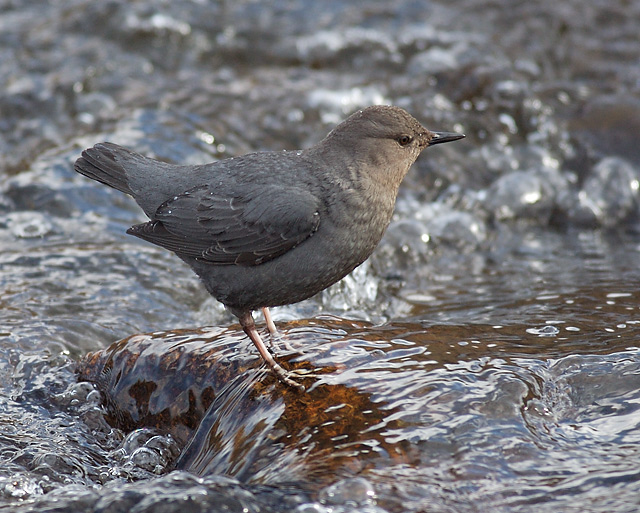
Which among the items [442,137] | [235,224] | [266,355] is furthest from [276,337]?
[442,137]

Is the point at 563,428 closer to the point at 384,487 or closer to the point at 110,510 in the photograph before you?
the point at 384,487

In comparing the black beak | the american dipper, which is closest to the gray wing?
the american dipper

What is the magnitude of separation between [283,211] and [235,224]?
346 mm

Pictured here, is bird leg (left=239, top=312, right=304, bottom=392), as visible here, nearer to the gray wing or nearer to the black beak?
the gray wing

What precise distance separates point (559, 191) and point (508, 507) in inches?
206

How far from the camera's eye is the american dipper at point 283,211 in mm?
3867

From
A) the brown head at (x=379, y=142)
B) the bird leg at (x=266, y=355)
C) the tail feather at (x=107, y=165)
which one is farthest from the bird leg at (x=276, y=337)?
the tail feather at (x=107, y=165)

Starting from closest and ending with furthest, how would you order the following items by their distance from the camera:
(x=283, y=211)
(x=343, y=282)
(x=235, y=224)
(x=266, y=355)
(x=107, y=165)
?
(x=266, y=355) < (x=283, y=211) < (x=235, y=224) < (x=107, y=165) < (x=343, y=282)

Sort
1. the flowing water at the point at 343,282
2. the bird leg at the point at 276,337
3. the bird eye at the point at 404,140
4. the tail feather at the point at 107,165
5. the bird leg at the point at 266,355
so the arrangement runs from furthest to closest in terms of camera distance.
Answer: the tail feather at the point at 107,165
the bird eye at the point at 404,140
the bird leg at the point at 276,337
the bird leg at the point at 266,355
the flowing water at the point at 343,282

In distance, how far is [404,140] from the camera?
13.9 ft

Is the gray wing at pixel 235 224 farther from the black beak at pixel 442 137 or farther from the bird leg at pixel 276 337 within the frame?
the black beak at pixel 442 137

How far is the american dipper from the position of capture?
12.7 feet

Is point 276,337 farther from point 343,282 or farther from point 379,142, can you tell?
point 343,282

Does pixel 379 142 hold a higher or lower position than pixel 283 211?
higher
